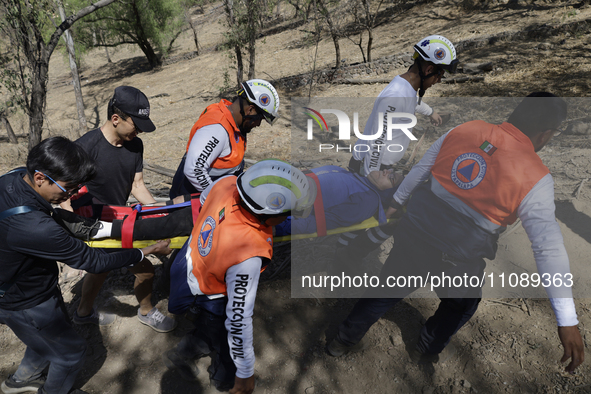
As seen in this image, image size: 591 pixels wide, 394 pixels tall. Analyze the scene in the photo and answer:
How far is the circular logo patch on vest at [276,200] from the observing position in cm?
189

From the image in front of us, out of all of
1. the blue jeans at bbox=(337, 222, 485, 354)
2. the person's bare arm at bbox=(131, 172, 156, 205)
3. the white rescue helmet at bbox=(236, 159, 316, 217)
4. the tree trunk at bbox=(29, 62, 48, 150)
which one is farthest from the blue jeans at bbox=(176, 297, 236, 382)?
the tree trunk at bbox=(29, 62, 48, 150)

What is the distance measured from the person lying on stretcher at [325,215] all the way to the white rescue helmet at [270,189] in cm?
116

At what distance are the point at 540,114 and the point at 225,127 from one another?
239 centimetres

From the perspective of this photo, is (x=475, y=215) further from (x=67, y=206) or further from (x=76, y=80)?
(x=76, y=80)

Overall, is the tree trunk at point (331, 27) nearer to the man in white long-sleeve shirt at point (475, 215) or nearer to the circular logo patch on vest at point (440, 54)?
the circular logo patch on vest at point (440, 54)

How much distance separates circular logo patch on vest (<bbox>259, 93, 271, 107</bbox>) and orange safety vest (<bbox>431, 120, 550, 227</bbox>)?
5.30 feet

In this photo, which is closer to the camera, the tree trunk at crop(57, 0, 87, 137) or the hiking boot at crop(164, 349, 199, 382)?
the hiking boot at crop(164, 349, 199, 382)

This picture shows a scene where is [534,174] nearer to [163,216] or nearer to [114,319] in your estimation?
[163,216]

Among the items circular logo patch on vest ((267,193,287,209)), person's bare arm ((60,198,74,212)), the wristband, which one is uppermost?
circular logo patch on vest ((267,193,287,209))

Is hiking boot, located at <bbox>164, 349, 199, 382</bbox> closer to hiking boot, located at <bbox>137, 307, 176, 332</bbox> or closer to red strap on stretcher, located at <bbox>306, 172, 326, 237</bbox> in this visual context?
hiking boot, located at <bbox>137, 307, 176, 332</bbox>

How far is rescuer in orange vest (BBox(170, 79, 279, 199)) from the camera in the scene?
3.20 metres

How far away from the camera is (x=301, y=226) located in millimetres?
3117

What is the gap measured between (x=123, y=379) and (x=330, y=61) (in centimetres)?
1463

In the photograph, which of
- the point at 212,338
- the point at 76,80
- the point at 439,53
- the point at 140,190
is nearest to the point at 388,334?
the point at 212,338
